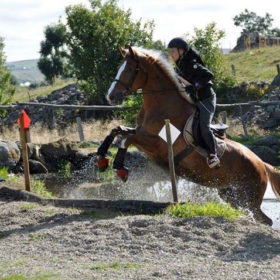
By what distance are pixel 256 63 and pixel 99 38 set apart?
1466 cm

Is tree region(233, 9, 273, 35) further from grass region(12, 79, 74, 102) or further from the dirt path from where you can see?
the dirt path

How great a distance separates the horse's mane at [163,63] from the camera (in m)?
9.02

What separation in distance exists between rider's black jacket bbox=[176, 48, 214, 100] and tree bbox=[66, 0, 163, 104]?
53.3 ft

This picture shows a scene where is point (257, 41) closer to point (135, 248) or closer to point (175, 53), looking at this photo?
point (175, 53)

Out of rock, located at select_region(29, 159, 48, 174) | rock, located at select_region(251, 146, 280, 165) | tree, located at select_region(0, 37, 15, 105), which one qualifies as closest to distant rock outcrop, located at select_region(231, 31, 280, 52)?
tree, located at select_region(0, 37, 15, 105)

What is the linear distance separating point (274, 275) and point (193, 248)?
124 cm

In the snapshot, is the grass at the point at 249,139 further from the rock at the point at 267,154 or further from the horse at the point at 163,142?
the horse at the point at 163,142

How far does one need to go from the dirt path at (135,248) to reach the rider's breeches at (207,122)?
1489mm

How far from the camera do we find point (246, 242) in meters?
6.56

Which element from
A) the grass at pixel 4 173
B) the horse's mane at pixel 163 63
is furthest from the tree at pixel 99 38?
the horse's mane at pixel 163 63

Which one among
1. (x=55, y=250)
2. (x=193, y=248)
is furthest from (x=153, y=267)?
(x=55, y=250)

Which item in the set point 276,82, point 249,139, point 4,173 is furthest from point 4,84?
point 4,173

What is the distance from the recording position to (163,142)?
8.66 meters

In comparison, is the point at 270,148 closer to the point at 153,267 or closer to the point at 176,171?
the point at 176,171
